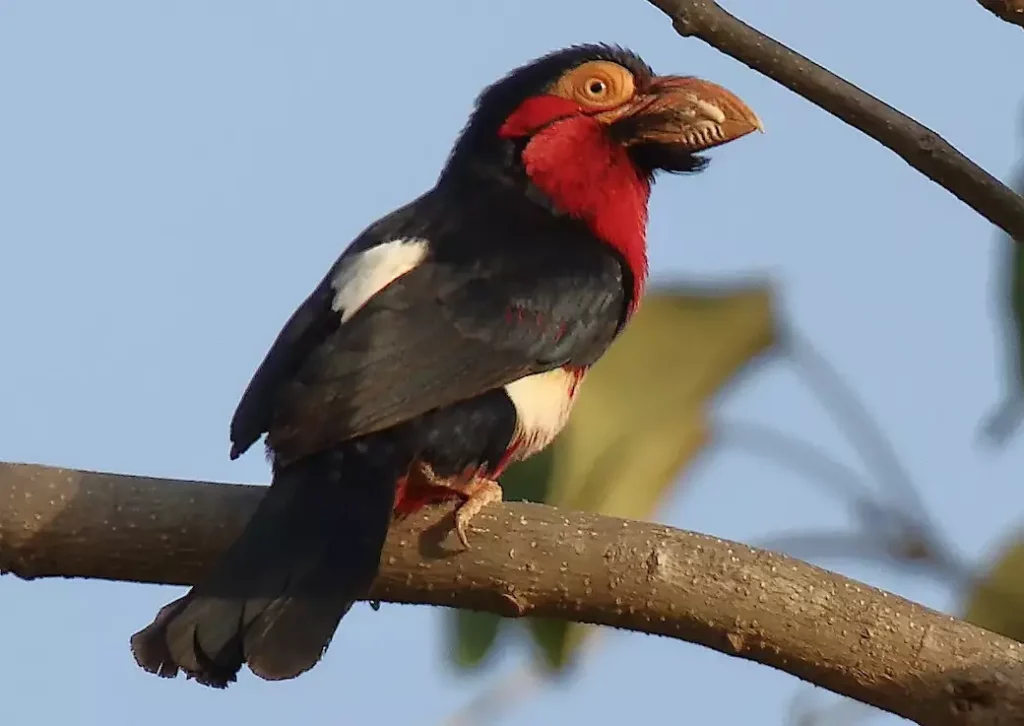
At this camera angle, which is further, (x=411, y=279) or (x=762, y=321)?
(x=762, y=321)

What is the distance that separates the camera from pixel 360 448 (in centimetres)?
300

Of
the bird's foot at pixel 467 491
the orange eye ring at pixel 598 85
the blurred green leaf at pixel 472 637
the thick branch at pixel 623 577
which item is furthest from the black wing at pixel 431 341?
the blurred green leaf at pixel 472 637

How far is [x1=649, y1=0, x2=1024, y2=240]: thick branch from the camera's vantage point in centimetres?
264

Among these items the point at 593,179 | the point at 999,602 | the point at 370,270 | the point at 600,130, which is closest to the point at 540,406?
the point at 370,270

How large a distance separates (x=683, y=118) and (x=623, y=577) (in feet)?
4.69

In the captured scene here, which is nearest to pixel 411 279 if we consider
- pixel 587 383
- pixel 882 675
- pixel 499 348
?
pixel 499 348

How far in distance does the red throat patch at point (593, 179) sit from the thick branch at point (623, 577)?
1033mm

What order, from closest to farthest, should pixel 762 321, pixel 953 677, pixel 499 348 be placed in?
pixel 953 677
pixel 499 348
pixel 762 321

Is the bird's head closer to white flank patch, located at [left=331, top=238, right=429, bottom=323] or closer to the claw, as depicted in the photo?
white flank patch, located at [left=331, top=238, right=429, bottom=323]

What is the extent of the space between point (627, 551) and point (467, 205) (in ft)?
3.85

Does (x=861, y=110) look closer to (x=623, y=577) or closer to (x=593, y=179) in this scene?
(x=623, y=577)

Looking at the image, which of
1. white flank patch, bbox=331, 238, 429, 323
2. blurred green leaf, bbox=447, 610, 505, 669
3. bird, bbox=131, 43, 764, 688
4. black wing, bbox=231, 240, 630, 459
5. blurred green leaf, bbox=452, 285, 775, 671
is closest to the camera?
bird, bbox=131, 43, 764, 688

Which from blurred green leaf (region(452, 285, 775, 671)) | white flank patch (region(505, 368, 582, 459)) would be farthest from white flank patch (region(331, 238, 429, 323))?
blurred green leaf (region(452, 285, 775, 671))

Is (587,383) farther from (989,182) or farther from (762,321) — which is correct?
(989,182)
